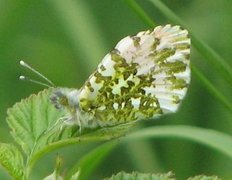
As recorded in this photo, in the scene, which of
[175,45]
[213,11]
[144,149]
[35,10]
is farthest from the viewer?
[35,10]

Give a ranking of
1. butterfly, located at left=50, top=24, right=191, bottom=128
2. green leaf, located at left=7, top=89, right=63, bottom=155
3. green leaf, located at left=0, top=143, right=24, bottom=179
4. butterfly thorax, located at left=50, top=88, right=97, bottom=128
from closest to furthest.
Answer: green leaf, located at left=0, top=143, right=24, bottom=179 < green leaf, located at left=7, top=89, right=63, bottom=155 < butterfly thorax, located at left=50, top=88, right=97, bottom=128 < butterfly, located at left=50, top=24, right=191, bottom=128

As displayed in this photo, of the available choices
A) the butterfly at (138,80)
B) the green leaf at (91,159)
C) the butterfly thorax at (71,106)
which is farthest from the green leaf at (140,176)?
the green leaf at (91,159)

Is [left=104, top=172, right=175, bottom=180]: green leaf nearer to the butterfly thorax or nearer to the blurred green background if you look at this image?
the butterfly thorax

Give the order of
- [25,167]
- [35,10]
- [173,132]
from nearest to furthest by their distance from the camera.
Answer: [25,167] → [173,132] → [35,10]

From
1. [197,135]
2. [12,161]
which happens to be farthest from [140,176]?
[197,135]

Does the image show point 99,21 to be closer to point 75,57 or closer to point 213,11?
point 75,57

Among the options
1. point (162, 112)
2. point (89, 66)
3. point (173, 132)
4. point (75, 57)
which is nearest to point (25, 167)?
point (162, 112)

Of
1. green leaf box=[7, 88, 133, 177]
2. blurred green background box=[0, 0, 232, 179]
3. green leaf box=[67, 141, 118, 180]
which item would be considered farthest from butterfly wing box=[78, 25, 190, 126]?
blurred green background box=[0, 0, 232, 179]
